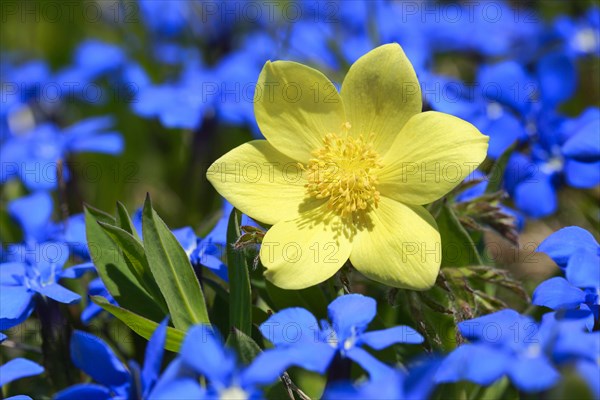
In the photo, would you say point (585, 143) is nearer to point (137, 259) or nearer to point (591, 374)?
point (591, 374)

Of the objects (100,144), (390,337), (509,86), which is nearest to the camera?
(390,337)

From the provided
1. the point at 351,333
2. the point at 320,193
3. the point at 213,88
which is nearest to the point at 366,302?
the point at 351,333

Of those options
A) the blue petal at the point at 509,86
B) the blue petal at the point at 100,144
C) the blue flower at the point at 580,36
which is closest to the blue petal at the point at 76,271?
the blue petal at the point at 100,144

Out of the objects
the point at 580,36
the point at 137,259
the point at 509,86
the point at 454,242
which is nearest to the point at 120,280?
the point at 137,259

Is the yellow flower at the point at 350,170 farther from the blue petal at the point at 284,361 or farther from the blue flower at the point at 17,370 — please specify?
the blue flower at the point at 17,370

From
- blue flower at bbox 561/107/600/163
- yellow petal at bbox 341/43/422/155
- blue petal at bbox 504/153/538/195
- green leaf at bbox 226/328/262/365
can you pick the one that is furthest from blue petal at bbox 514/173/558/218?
green leaf at bbox 226/328/262/365

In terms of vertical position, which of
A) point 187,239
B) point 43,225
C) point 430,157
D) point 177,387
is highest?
point 430,157

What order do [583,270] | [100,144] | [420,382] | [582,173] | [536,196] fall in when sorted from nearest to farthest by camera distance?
[420,382], [583,270], [582,173], [536,196], [100,144]
